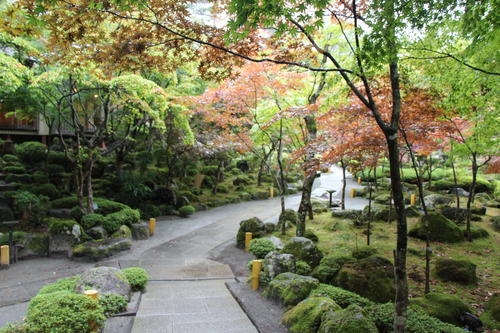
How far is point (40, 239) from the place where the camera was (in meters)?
9.96

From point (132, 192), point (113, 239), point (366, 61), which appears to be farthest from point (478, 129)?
point (132, 192)

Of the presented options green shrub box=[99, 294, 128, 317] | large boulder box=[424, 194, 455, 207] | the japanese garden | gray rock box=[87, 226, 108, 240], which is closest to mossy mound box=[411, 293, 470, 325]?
the japanese garden

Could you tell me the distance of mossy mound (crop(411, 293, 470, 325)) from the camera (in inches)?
197

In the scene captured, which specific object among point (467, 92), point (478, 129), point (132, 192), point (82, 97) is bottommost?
point (132, 192)

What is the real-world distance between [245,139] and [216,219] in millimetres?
4763

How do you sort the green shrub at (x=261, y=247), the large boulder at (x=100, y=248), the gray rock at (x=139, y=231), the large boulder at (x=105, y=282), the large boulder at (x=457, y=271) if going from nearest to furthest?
the large boulder at (x=105, y=282) → the large boulder at (x=457, y=271) → the green shrub at (x=261, y=247) → the large boulder at (x=100, y=248) → the gray rock at (x=139, y=231)

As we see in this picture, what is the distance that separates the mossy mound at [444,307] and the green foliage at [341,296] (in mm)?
913

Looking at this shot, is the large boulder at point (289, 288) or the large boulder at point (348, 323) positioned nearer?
the large boulder at point (348, 323)

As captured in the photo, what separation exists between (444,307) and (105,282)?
620 centimetres

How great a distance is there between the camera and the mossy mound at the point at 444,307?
5.00m

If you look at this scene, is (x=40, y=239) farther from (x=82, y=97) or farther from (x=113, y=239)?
(x=82, y=97)

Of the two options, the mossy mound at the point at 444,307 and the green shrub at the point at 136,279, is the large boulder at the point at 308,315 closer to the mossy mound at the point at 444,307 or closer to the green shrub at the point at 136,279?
the mossy mound at the point at 444,307

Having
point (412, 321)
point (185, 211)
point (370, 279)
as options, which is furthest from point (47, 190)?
point (412, 321)

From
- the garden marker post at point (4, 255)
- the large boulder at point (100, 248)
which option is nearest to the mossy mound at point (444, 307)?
the large boulder at point (100, 248)
